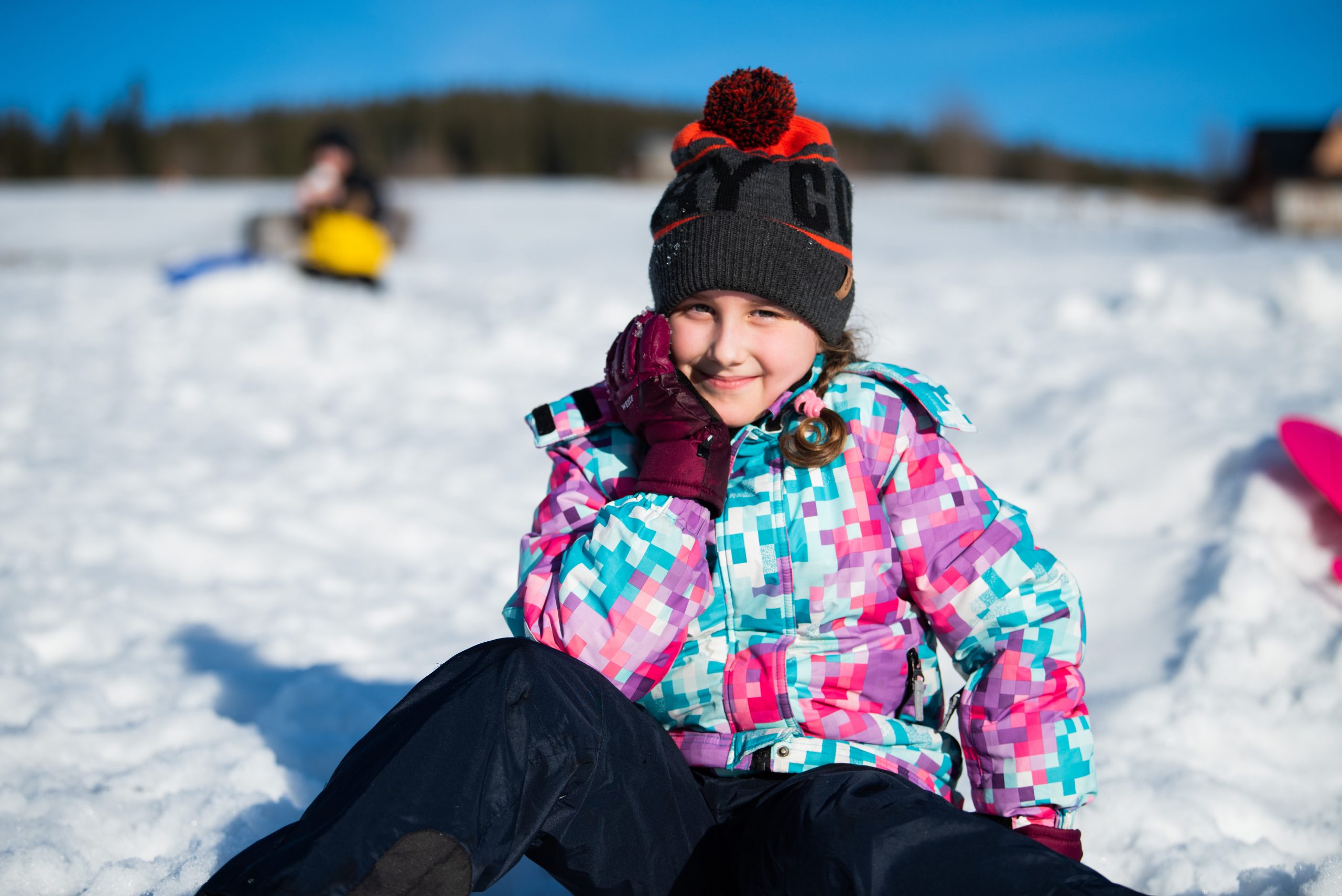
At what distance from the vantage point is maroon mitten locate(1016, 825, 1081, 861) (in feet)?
4.42

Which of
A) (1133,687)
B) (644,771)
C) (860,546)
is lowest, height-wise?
(1133,687)

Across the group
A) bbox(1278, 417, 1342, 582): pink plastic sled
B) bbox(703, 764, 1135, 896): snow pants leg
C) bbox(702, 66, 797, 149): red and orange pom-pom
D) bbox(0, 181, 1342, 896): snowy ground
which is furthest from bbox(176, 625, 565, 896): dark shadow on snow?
bbox(1278, 417, 1342, 582): pink plastic sled

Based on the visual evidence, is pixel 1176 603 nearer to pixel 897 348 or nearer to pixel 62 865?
pixel 62 865

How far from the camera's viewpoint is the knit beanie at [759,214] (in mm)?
1488

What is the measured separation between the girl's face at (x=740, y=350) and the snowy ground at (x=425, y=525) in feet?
2.71

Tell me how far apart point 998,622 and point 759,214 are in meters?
0.70

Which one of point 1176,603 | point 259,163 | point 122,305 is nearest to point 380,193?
point 122,305

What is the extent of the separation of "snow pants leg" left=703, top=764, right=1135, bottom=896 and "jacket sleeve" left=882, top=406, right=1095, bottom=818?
0.67 feet

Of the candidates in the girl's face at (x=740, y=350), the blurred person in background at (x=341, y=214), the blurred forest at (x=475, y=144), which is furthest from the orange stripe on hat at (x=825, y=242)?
the blurred forest at (x=475, y=144)

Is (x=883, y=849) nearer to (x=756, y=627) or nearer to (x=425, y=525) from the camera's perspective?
(x=756, y=627)

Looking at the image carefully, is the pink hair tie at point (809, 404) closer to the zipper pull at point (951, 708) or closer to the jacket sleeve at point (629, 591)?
the jacket sleeve at point (629, 591)

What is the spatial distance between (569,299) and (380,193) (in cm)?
220

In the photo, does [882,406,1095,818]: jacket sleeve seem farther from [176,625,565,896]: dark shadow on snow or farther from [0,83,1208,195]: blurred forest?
[0,83,1208,195]: blurred forest

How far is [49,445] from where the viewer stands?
3.96m
